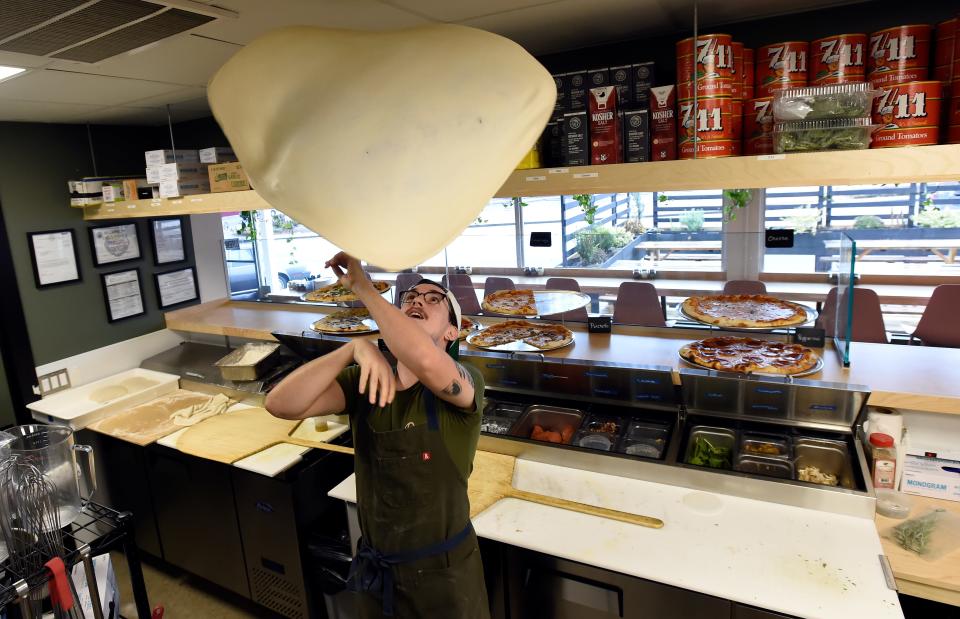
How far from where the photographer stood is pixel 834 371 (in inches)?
88.1

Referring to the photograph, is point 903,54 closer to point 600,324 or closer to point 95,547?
point 600,324

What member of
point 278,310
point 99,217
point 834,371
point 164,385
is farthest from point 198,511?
point 834,371

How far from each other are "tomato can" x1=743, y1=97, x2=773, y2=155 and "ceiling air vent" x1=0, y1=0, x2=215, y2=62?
1.75 m

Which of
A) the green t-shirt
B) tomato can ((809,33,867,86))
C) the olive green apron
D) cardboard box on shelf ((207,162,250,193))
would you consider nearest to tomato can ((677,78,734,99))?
tomato can ((809,33,867,86))

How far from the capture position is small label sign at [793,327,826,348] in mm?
2383

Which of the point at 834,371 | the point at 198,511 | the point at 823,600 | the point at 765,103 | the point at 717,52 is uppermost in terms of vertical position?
the point at 717,52

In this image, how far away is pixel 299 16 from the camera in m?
1.81

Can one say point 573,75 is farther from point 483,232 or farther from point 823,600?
point 823,600

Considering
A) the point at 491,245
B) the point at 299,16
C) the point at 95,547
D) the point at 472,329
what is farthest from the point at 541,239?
the point at 95,547

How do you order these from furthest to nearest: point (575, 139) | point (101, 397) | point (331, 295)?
point (101, 397) → point (331, 295) → point (575, 139)

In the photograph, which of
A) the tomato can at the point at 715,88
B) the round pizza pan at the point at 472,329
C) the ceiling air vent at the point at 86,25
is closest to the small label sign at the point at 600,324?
the round pizza pan at the point at 472,329

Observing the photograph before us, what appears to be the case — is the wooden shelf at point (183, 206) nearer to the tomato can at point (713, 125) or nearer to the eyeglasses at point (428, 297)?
the eyeglasses at point (428, 297)

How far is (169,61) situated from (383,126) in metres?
2.08

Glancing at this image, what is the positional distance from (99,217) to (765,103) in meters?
3.65
